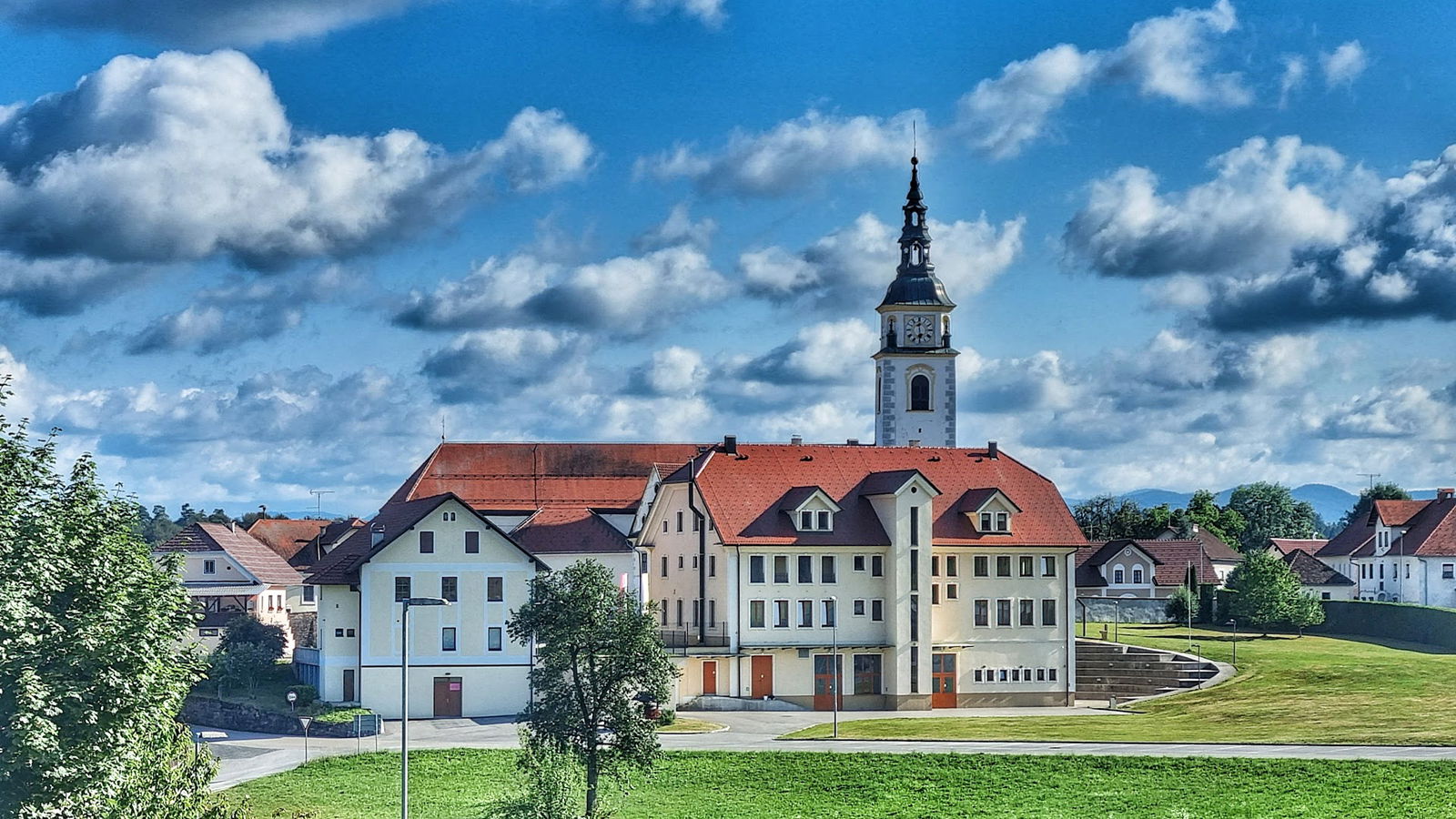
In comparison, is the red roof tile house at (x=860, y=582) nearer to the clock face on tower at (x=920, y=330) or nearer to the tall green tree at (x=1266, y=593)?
the tall green tree at (x=1266, y=593)

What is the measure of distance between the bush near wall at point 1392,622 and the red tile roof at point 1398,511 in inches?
658

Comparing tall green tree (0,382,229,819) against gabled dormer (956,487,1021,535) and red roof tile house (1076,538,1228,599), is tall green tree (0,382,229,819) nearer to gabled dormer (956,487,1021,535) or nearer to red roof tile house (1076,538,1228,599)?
gabled dormer (956,487,1021,535)

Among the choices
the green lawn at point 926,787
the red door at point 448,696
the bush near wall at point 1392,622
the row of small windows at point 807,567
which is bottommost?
the green lawn at point 926,787

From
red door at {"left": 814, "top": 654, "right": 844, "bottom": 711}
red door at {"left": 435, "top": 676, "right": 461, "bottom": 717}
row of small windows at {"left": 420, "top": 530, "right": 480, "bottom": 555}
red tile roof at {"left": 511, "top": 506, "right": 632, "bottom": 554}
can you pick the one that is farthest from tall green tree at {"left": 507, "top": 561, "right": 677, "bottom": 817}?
red tile roof at {"left": 511, "top": 506, "right": 632, "bottom": 554}

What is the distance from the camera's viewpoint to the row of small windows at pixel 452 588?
72875mm

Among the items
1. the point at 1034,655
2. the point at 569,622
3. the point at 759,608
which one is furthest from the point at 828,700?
the point at 569,622

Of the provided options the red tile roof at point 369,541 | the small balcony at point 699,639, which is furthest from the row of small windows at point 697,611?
the red tile roof at point 369,541

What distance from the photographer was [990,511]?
7681 cm

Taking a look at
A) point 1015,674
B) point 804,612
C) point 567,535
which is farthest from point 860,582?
point 567,535

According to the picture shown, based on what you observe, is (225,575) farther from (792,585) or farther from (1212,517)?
(1212,517)

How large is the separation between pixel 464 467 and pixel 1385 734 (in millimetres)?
55309

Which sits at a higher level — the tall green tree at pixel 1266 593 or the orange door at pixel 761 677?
the tall green tree at pixel 1266 593

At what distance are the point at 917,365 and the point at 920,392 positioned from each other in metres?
1.77

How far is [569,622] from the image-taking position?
4806 centimetres
